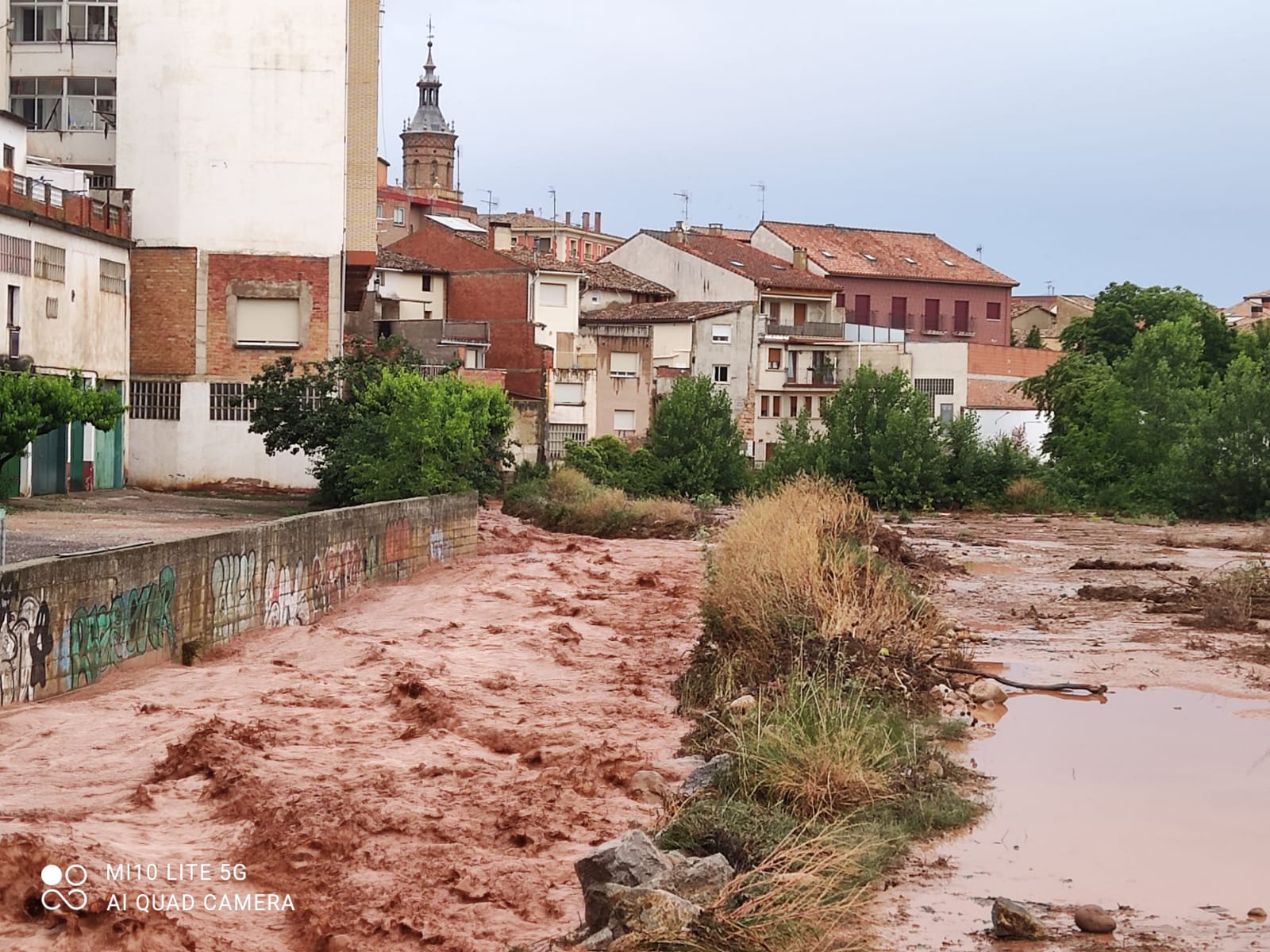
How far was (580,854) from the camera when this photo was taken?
11680mm

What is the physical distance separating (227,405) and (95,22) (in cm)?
→ 1223

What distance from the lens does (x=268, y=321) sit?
42.7m

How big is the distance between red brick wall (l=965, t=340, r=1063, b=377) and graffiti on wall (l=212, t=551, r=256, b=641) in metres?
55.0

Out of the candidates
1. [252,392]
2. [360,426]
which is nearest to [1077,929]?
[360,426]

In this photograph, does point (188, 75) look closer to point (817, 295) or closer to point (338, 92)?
point (338, 92)

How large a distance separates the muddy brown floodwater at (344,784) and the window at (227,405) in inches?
774

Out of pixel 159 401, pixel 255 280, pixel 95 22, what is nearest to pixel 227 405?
pixel 159 401

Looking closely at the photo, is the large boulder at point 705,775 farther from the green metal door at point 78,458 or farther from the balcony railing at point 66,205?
the green metal door at point 78,458

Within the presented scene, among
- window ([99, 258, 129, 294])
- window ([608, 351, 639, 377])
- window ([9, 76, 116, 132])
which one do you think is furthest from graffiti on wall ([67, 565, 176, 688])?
window ([608, 351, 639, 377])

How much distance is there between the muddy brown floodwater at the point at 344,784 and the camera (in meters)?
9.87

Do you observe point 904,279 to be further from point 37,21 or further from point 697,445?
point 37,21

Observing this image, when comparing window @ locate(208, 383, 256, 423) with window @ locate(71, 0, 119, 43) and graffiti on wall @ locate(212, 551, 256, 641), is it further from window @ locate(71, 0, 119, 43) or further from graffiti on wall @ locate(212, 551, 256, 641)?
graffiti on wall @ locate(212, 551, 256, 641)

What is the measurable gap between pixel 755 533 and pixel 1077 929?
12.3 m

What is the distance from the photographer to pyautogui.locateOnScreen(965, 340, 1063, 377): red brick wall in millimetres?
72562
